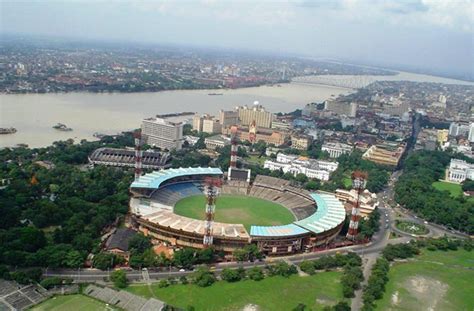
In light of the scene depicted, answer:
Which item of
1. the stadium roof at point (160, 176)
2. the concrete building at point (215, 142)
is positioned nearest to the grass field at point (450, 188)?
the stadium roof at point (160, 176)

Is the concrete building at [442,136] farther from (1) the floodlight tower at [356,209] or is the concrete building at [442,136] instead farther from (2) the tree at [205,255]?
(2) the tree at [205,255]

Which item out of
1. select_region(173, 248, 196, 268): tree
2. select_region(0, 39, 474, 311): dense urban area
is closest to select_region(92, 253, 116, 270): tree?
select_region(0, 39, 474, 311): dense urban area

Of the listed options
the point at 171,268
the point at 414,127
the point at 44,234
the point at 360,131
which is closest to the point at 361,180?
the point at 171,268

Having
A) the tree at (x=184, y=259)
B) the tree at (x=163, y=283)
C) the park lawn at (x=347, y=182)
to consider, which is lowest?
the park lawn at (x=347, y=182)

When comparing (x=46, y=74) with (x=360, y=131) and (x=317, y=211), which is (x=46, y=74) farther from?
(x=317, y=211)

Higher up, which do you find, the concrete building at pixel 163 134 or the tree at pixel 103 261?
the concrete building at pixel 163 134

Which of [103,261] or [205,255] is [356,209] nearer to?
[205,255]

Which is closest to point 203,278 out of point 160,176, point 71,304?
point 71,304

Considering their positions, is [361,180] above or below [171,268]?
above
